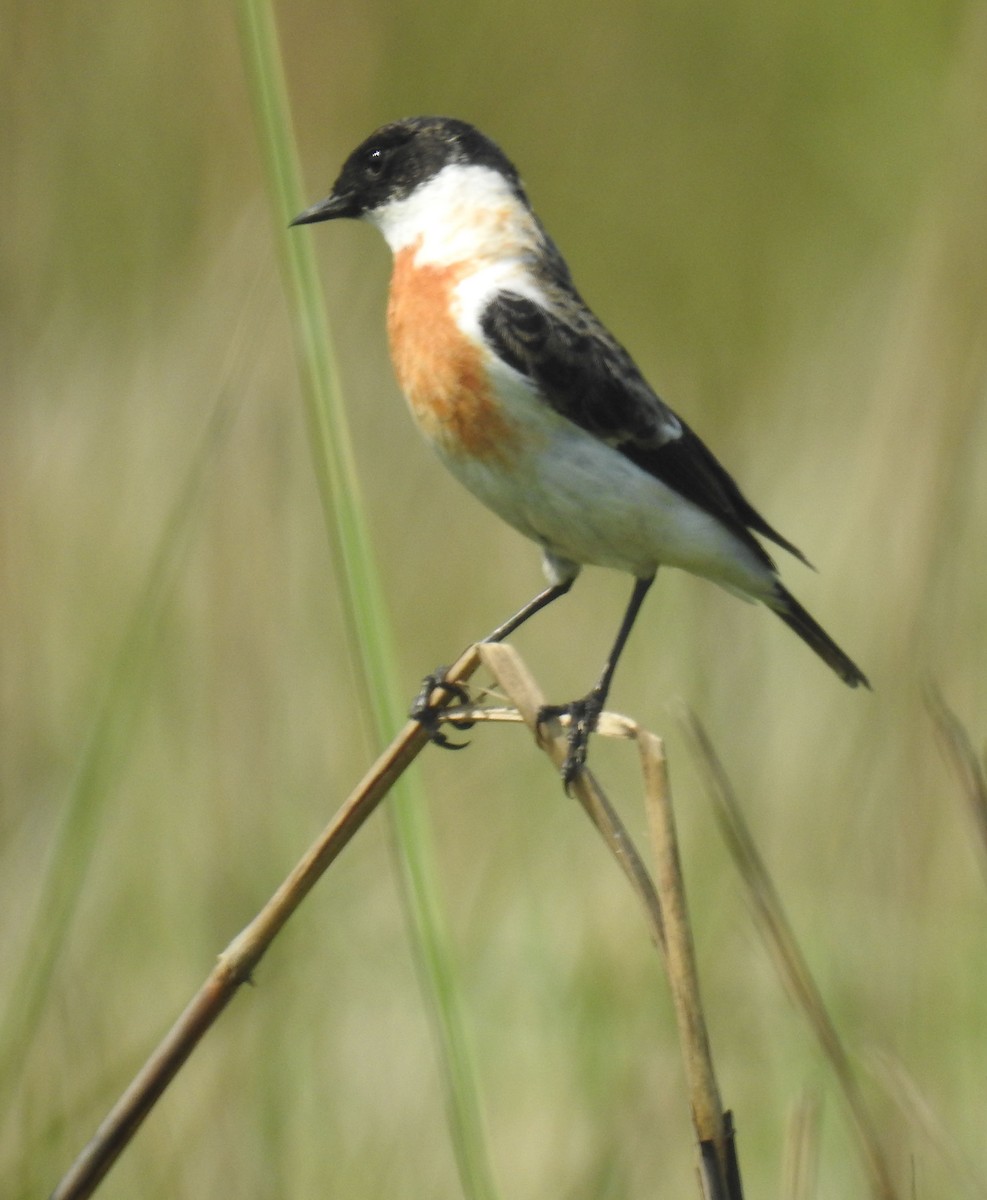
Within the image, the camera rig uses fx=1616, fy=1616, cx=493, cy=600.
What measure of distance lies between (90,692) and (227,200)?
185cm

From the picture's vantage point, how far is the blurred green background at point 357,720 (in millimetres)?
2457

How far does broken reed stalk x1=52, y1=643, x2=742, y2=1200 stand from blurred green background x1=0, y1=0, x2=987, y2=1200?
313 millimetres

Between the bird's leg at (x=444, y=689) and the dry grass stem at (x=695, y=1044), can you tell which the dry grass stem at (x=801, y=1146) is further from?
the bird's leg at (x=444, y=689)

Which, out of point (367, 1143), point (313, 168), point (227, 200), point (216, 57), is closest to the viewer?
point (367, 1143)

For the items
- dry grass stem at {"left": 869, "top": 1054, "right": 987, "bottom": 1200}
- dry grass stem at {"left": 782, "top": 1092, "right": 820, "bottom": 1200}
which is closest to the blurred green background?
dry grass stem at {"left": 869, "top": 1054, "right": 987, "bottom": 1200}

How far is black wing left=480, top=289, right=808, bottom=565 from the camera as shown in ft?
8.64

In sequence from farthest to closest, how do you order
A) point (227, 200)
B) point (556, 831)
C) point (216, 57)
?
point (227, 200), point (216, 57), point (556, 831)

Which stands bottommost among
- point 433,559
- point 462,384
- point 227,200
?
point 433,559

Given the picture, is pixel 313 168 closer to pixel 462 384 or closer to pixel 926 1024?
pixel 462 384

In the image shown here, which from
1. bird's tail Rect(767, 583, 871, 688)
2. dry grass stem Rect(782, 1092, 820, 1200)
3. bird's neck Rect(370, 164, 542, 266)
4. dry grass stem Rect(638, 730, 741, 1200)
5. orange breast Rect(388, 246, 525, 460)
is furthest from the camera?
bird's neck Rect(370, 164, 542, 266)

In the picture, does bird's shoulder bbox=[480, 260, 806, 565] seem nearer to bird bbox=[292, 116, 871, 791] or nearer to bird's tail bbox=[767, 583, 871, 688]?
bird bbox=[292, 116, 871, 791]

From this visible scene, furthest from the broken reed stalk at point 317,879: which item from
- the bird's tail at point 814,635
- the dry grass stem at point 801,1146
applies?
the bird's tail at point 814,635

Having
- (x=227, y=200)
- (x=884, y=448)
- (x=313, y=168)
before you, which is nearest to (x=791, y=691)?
(x=884, y=448)

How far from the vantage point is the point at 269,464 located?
3010mm
